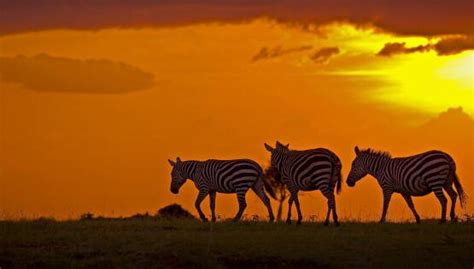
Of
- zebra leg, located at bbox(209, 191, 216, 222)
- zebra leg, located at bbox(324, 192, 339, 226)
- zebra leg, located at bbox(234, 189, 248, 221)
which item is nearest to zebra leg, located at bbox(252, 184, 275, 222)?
zebra leg, located at bbox(234, 189, 248, 221)

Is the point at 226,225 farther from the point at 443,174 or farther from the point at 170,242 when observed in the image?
the point at 443,174

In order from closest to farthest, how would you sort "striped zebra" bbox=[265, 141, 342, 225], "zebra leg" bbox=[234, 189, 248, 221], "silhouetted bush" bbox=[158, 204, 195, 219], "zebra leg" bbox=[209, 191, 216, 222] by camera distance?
"striped zebra" bbox=[265, 141, 342, 225] < "zebra leg" bbox=[234, 189, 248, 221] < "zebra leg" bbox=[209, 191, 216, 222] < "silhouetted bush" bbox=[158, 204, 195, 219]

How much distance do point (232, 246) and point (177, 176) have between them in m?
9.87

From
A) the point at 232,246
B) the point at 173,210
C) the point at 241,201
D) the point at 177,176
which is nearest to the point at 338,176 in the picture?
the point at 241,201

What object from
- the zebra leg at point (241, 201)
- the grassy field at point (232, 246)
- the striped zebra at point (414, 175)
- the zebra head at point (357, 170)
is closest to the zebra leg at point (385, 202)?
the striped zebra at point (414, 175)

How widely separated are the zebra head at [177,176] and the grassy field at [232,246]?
17.0ft

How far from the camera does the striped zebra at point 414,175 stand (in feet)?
96.6

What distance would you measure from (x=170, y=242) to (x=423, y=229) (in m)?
7.27

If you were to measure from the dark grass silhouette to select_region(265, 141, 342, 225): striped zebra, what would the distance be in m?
2.05

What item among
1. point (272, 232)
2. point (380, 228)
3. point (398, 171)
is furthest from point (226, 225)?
point (398, 171)

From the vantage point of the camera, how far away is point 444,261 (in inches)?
867

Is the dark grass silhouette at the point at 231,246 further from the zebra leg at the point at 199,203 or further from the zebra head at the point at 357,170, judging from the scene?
the zebra head at the point at 357,170

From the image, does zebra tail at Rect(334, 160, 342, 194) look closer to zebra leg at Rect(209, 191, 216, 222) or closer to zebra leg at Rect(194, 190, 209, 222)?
zebra leg at Rect(209, 191, 216, 222)

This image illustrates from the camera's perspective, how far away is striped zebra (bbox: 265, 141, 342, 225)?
28828 millimetres
